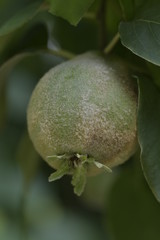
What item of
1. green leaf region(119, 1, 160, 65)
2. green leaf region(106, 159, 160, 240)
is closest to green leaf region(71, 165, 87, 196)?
green leaf region(119, 1, 160, 65)

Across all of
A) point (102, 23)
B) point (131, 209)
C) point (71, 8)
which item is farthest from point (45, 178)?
point (71, 8)

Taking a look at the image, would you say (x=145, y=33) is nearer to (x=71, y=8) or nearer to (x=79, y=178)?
(x=71, y=8)

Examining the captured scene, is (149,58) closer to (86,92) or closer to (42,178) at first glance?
(86,92)

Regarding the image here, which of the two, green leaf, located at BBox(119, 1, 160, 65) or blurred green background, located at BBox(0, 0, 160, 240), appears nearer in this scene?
green leaf, located at BBox(119, 1, 160, 65)

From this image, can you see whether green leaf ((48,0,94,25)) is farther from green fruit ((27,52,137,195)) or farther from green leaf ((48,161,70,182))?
green leaf ((48,161,70,182))

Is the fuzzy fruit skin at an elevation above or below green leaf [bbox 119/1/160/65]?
below
